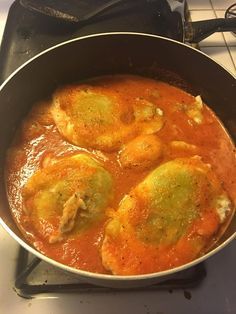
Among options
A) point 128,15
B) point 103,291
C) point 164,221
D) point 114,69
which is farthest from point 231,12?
point 103,291

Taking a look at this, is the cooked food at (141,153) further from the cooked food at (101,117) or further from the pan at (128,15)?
the pan at (128,15)

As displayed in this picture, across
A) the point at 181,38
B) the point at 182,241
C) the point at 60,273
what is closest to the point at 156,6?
the point at 181,38

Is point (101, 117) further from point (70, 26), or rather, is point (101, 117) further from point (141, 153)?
point (70, 26)

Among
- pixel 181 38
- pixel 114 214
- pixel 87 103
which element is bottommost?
pixel 114 214

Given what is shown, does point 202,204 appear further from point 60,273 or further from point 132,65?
point 132,65

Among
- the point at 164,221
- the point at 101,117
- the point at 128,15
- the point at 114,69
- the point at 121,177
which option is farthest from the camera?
the point at 128,15

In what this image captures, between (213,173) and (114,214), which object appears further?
(213,173)
